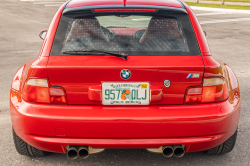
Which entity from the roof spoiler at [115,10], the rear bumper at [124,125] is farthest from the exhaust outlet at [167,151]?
the roof spoiler at [115,10]

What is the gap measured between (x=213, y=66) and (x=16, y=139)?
1.99m

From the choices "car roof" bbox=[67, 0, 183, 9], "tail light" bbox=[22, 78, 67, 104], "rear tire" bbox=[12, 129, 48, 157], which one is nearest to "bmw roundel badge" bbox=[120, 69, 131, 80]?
"tail light" bbox=[22, 78, 67, 104]

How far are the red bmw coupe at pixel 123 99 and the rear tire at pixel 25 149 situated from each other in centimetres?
38

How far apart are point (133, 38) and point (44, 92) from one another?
36.7 inches

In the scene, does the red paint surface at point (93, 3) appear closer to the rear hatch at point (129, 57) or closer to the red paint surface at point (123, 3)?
the red paint surface at point (123, 3)

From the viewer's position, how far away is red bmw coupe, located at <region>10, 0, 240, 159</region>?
2.77m

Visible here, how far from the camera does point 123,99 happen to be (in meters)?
2.81

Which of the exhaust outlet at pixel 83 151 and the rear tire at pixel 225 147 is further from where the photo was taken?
the rear tire at pixel 225 147

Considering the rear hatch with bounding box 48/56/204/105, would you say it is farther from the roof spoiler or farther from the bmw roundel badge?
the roof spoiler

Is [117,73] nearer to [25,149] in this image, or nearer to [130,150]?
[130,150]

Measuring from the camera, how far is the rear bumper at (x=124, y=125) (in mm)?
2752

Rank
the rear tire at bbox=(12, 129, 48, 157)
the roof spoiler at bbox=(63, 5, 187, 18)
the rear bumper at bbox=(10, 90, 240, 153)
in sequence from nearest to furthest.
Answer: the rear bumper at bbox=(10, 90, 240, 153) < the roof spoiler at bbox=(63, 5, 187, 18) < the rear tire at bbox=(12, 129, 48, 157)

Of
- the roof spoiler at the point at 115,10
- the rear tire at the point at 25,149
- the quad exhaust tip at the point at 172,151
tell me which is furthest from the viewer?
the rear tire at the point at 25,149

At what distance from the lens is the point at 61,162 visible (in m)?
3.37
